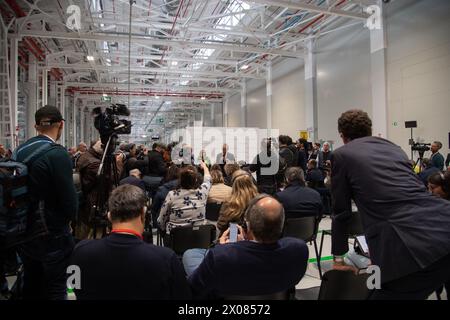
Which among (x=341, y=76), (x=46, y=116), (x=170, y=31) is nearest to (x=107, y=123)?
(x=46, y=116)

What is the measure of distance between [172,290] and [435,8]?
6.66 m

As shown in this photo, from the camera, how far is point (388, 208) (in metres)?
1.30

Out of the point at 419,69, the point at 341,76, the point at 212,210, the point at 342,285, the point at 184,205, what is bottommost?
the point at 342,285

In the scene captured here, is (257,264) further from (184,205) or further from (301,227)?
(301,227)

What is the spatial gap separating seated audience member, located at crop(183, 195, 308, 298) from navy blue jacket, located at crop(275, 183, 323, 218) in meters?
1.45

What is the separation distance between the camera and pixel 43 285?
1555mm

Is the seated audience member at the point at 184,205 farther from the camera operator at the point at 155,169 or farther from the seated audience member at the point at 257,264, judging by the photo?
the camera operator at the point at 155,169

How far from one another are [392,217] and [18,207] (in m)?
1.73

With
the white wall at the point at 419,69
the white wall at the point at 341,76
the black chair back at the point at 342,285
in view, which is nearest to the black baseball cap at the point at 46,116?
the black chair back at the point at 342,285

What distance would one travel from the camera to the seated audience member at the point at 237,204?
220 centimetres

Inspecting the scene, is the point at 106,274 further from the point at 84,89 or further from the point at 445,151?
the point at 84,89

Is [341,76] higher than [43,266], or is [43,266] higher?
[341,76]
